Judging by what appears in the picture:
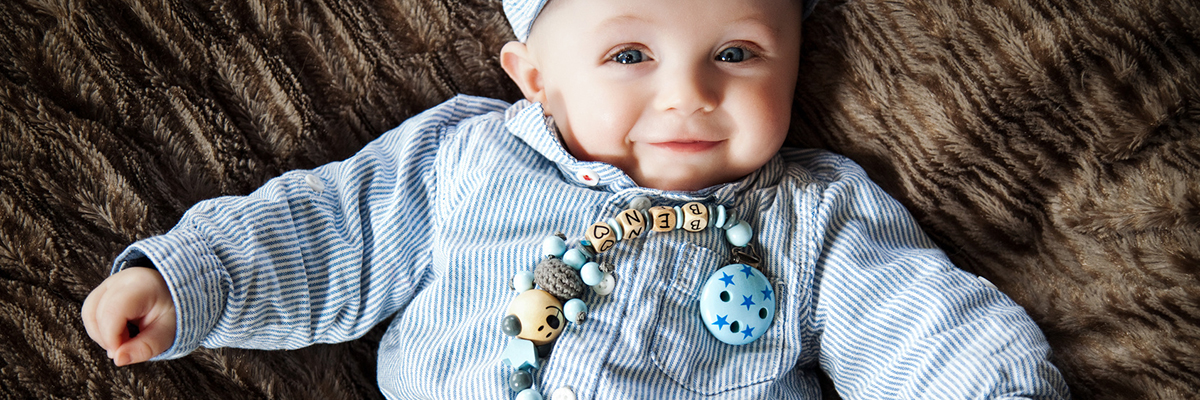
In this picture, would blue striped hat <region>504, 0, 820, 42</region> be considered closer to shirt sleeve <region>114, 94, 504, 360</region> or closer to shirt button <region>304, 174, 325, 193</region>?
shirt sleeve <region>114, 94, 504, 360</region>

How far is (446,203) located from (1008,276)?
901 mm

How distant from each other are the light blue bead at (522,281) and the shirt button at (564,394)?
0.15 meters

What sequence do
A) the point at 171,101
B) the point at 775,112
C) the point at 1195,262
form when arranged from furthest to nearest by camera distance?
the point at 171,101
the point at 775,112
the point at 1195,262

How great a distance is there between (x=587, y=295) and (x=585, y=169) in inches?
7.7

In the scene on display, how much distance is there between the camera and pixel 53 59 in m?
1.11

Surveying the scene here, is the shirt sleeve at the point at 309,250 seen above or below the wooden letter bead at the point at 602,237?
above

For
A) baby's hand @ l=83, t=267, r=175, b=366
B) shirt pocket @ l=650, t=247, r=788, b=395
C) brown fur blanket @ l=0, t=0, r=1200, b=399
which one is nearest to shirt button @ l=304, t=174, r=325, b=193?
brown fur blanket @ l=0, t=0, r=1200, b=399

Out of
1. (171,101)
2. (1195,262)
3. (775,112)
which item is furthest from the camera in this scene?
(171,101)

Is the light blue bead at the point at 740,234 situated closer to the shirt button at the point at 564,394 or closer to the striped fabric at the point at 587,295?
the striped fabric at the point at 587,295

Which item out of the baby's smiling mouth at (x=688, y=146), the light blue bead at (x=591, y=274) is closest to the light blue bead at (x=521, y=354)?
the light blue bead at (x=591, y=274)

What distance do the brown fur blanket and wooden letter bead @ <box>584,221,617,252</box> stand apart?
44 centimetres

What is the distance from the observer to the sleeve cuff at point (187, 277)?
0.96 meters

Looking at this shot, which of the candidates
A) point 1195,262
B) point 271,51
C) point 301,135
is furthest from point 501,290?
point 1195,262

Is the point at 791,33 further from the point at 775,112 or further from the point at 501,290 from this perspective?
the point at 501,290
